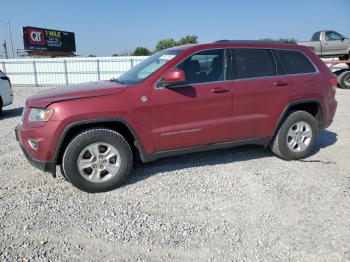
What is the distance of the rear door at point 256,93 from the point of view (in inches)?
177

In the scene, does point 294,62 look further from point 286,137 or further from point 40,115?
point 40,115

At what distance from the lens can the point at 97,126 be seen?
3.97 m

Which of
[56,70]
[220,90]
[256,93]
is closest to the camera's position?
[220,90]

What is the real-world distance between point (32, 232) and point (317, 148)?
4.74m

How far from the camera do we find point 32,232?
3176mm

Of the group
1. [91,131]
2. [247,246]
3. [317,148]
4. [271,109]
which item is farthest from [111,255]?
[317,148]

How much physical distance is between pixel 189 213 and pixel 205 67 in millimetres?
2000

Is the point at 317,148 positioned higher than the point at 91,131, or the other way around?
the point at 91,131

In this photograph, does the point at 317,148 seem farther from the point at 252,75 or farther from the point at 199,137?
the point at 199,137

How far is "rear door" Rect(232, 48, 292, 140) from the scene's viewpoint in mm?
4504

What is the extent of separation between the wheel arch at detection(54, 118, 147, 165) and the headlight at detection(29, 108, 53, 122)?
26cm

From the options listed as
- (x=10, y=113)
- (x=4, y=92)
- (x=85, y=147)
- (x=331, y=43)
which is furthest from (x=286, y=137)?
(x=331, y=43)

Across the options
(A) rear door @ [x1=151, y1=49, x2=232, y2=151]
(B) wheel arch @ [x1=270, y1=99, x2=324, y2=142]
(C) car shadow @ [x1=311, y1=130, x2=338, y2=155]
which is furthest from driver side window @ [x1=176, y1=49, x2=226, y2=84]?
(C) car shadow @ [x1=311, y1=130, x2=338, y2=155]

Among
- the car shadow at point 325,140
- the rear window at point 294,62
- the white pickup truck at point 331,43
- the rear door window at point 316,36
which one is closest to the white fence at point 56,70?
the rear door window at point 316,36
